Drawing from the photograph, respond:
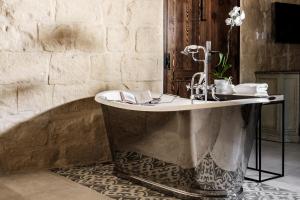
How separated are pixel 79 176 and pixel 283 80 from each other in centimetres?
271

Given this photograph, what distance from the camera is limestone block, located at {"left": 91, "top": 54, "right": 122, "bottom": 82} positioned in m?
3.78

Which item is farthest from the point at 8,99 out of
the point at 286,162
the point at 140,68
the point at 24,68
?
the point at 286,162

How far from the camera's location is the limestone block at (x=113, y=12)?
3812 millimetres

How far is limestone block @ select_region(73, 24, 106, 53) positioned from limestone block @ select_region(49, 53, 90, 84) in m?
0.09

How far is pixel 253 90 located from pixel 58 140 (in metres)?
1.71

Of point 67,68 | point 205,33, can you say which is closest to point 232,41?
point 205,33

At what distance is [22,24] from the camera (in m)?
3.38

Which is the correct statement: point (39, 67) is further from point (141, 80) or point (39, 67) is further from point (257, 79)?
point (257, 79)

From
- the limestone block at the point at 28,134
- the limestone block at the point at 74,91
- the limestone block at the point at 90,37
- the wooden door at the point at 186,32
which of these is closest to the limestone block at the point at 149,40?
A: the wooden door at the point at 186,32

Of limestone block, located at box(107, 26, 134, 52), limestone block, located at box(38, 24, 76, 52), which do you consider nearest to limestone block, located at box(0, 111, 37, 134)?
limestone block, located at box(38, 24, 76, 52)

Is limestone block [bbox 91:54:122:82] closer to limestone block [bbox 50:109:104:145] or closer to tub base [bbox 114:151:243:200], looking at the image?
limestone block [bbox 50:109:104:145]

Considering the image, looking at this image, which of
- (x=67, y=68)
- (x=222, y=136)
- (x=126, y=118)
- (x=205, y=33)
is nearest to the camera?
(x=222, y=136)

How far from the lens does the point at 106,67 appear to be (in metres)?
3.85

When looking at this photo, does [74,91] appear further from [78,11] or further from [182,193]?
[182,193]
